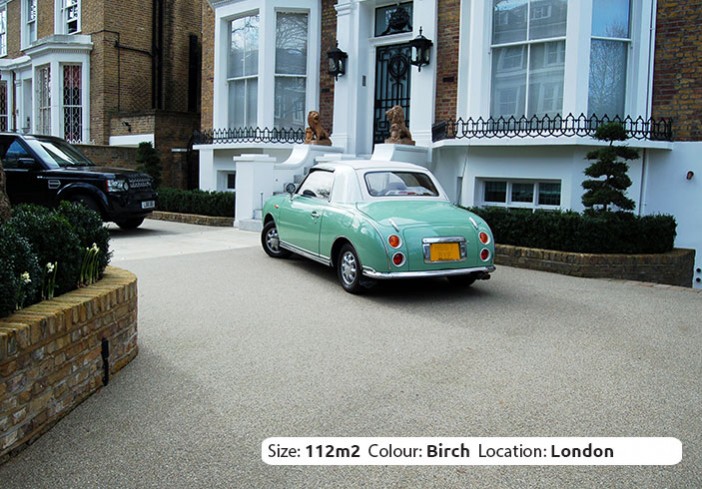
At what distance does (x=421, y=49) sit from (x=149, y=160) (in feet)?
26.7

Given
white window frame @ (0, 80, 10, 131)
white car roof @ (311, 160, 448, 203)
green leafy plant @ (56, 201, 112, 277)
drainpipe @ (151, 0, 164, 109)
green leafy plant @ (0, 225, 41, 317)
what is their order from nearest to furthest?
green leafy plant @ (0, 225, 41, 317), green leafy plant @ (56, 201, 112, 277), white car roof @ (311, 160, 448, 203), drainpipe @ (151, 0, 164, 109), white window frame @ (0, 80, 10, 131)

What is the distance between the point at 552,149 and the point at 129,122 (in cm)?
1346

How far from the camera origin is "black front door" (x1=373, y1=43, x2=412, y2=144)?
1420cm

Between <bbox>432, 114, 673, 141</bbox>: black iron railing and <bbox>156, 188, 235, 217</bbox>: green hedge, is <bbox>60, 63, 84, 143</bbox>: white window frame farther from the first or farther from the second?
<bbox>432, 114, 673, 141</bbox>: black iron railing

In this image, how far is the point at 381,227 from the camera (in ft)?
22.6

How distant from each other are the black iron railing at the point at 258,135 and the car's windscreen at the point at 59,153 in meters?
4.25

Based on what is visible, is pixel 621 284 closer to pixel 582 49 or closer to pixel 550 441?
pixel 582 49

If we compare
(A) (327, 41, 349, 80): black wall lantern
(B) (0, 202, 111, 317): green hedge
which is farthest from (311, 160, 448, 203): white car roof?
(A) (327, 41, 349, 80): black wall lantern

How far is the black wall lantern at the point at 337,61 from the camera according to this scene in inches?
567

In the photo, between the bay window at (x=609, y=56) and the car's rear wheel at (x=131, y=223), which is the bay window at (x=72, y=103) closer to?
the car's rear wheel at (x=131, y=223)

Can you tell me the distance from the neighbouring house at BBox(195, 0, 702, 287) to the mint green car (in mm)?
3899

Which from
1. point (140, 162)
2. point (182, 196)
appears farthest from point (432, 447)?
point (140, 162)

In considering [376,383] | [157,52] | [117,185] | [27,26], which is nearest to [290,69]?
[117,185]
